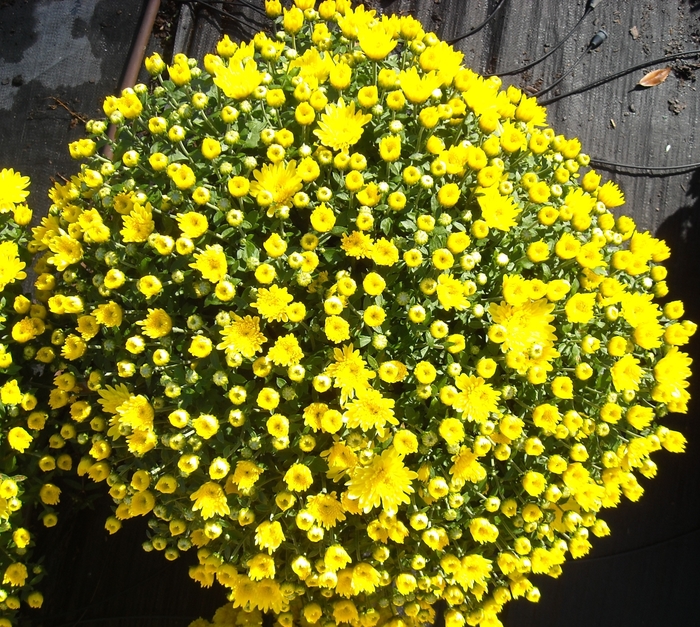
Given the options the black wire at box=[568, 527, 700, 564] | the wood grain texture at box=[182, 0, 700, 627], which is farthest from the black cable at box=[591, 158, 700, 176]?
the black wire at box=[568, 527, 700, 564]

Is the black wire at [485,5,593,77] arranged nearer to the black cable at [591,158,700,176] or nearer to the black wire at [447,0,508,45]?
the black wire at [447,0,508,45]

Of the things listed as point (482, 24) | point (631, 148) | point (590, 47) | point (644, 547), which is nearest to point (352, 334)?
point (644, 547)

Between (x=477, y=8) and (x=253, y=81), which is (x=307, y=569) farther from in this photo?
(x=477, y=8)

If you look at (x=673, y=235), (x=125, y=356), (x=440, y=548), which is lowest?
(x=440, y=548)

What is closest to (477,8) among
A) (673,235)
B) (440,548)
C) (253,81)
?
(673,235)

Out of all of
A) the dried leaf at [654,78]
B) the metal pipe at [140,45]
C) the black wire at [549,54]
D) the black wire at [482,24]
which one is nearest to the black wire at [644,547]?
the dried leaf at [654,78]

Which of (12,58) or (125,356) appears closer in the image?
(125,356)

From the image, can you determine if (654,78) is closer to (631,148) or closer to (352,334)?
(631,148)

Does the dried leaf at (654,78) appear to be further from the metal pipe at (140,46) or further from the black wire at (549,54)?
the metal pipe at (140,46)
